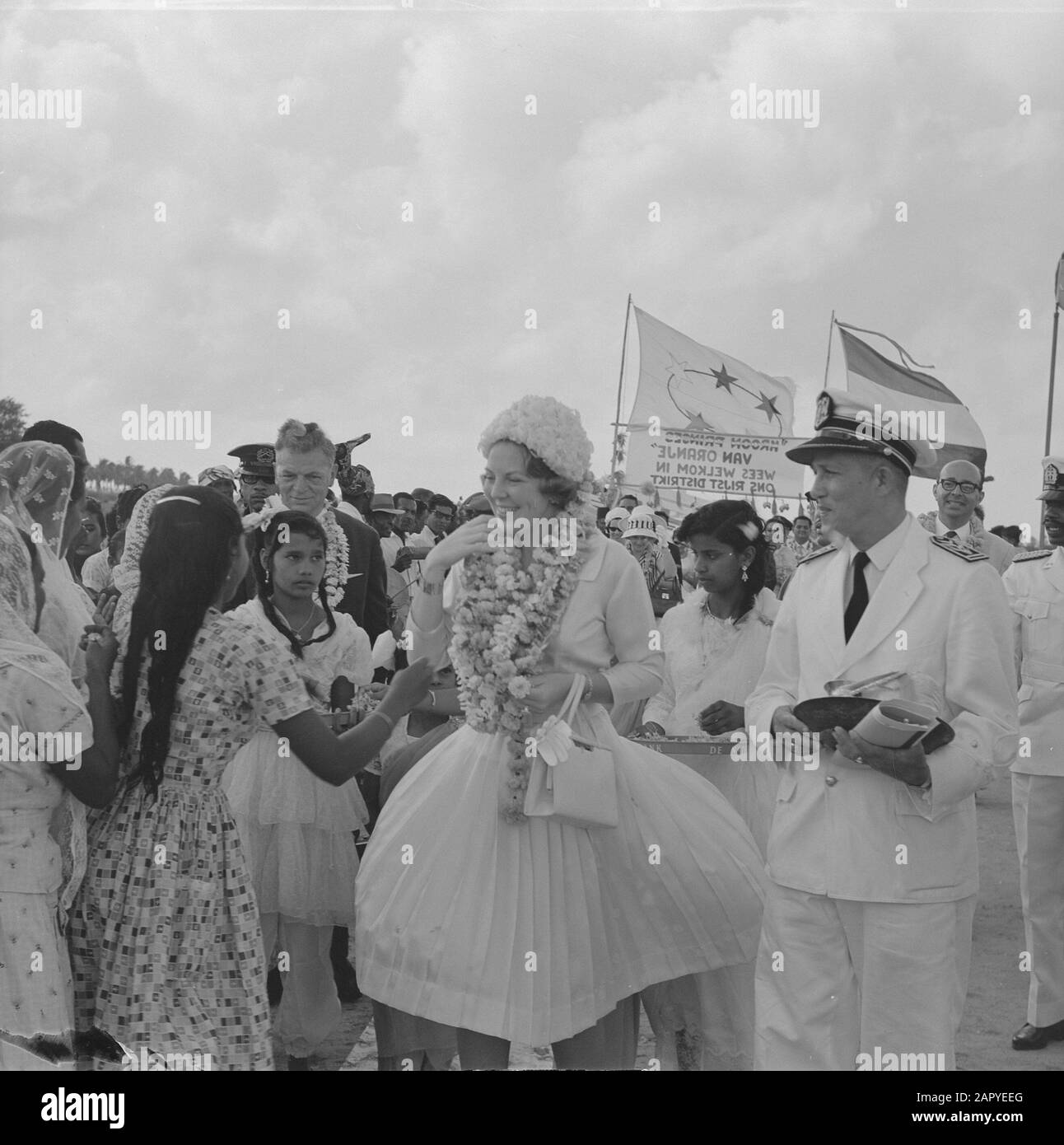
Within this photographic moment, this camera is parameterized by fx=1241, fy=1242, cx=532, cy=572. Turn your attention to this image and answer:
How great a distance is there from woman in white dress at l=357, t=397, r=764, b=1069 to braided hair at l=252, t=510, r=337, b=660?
35.6 inches

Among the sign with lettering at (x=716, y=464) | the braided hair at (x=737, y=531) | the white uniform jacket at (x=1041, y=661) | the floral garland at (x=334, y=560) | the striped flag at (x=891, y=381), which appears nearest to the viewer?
the braided hair at (x=737, y=531)

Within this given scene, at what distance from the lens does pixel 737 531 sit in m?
5.04

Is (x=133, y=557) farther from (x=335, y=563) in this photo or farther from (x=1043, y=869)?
(x=1043, y=869)

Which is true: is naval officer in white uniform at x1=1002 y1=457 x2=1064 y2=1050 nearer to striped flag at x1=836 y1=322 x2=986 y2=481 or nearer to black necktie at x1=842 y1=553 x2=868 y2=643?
black necktie at x1=842 y1=553 x2=868 y2=643

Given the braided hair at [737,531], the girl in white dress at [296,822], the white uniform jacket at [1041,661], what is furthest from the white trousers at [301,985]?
the white uniform jacket at [1041,661]

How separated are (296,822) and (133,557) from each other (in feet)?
3.84

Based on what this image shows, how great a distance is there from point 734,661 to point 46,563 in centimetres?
267

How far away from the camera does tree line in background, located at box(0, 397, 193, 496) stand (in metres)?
6.54

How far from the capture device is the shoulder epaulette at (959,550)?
3547mm

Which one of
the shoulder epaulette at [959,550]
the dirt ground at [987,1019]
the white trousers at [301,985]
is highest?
the shoulder epaulette at [959,550]

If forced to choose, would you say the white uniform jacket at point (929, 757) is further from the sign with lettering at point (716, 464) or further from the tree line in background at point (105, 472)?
the sign with lettering at point (716, 464)

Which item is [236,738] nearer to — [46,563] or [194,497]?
[194,497]

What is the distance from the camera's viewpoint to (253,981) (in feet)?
10.9
